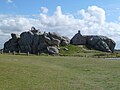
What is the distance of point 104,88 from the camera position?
23.4 meters

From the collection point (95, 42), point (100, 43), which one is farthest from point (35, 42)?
point (100, 43)

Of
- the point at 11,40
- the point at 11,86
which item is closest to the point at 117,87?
the point at 11,86

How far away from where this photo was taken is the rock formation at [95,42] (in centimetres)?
17591

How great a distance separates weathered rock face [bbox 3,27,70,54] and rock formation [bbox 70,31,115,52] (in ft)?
92.7

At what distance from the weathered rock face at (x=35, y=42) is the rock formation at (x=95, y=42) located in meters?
28.3

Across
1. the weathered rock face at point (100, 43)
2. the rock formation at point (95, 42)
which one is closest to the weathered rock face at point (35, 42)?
the rock formation at point (95, 42)

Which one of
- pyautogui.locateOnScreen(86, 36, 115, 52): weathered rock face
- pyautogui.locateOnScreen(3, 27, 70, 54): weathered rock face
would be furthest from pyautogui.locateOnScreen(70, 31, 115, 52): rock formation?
pyautogui.locateOnScreen(3, 27, 70, 54): weathered rock face

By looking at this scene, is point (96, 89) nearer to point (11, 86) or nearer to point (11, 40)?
point (11, 86)

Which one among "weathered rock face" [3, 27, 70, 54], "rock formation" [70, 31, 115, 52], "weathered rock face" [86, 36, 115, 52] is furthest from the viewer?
"rock formation" [70, 31, 115, 52]

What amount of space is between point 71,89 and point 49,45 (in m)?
115

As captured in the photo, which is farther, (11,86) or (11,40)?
(11,40)

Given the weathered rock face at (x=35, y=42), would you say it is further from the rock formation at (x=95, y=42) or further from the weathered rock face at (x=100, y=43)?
the weathered rock face at (x=100, y=43)

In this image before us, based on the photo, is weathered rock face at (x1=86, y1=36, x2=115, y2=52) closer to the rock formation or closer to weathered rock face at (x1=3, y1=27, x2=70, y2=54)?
the rock formation

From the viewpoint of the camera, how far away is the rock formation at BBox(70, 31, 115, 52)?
176 metres
